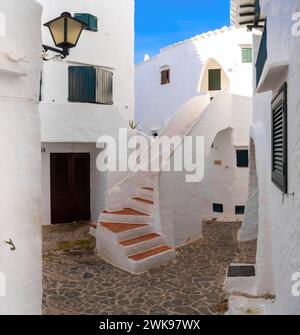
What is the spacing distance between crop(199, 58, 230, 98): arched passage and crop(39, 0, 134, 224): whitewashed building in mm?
5305

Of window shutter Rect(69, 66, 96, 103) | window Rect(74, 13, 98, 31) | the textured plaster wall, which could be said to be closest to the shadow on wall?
the textured plaster wall

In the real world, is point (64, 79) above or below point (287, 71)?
above

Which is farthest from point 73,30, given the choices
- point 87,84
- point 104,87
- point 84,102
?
point 104,87

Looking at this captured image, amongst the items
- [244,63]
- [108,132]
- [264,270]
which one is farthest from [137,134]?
[264,270]

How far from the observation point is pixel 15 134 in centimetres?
370

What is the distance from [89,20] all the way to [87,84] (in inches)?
91.8

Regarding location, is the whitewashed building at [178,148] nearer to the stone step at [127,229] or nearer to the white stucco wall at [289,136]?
the stone step at [127,229]

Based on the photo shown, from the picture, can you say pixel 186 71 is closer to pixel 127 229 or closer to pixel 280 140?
pixel 127 229

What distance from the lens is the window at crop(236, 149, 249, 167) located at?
1480 cm

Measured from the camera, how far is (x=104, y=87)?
1266 cm

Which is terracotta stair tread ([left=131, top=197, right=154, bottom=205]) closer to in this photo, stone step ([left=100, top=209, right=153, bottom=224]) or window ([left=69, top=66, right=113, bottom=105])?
stone step ([left=100, top=209, right=153, bottom=224])

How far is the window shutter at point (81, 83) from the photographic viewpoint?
39.8 ft
